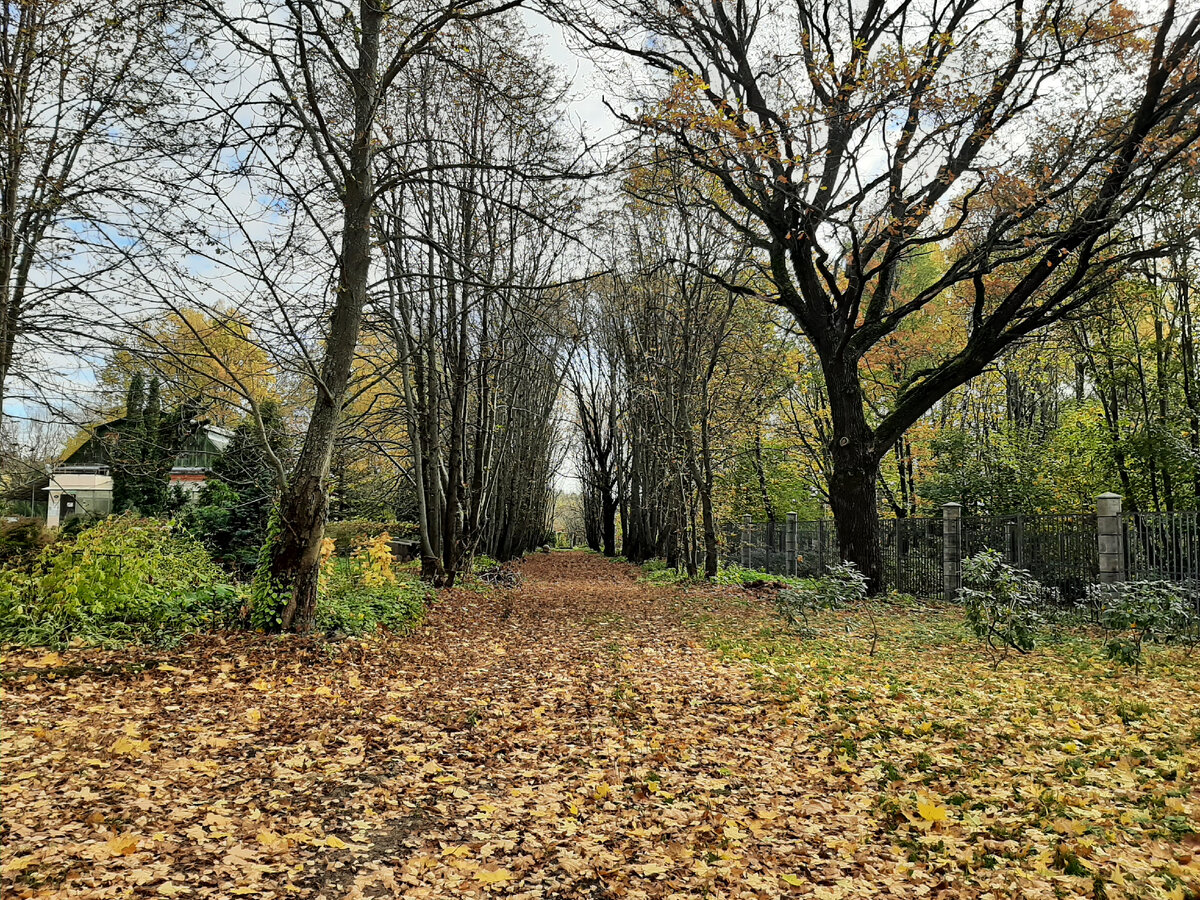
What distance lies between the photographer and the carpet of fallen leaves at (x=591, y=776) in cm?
308

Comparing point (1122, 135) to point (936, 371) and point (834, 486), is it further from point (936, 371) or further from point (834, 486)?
point (834, 486)

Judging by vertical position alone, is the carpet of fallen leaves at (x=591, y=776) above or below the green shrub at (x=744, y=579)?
above

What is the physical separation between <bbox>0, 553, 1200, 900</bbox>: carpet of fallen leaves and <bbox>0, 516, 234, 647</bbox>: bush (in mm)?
423

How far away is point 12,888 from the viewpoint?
2.62 m

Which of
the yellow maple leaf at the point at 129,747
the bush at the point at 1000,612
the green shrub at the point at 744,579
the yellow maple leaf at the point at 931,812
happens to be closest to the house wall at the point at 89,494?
the green shrub at the point at 744,579

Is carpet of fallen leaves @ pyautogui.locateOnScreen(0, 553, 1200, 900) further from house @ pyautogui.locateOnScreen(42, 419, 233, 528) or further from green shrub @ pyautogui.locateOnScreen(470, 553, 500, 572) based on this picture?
green shrub @ pyautogui.locateOnScreen(470, 553, 500, 572)

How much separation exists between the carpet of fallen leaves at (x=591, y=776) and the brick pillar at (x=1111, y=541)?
14.5 ft

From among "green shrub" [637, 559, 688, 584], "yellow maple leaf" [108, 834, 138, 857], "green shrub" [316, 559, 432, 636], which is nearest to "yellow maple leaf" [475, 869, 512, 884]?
"yellow maple leaf" [108, 834, 138, 857]

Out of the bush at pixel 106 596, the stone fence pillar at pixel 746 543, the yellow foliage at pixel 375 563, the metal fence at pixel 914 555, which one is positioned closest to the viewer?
the bush at pixel 106 596

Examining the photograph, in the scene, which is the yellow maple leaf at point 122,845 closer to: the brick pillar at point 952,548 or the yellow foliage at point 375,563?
the yellow foliage at point 375,563

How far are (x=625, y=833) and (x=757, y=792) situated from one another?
98cm

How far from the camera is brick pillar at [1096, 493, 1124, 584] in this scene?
10.8m

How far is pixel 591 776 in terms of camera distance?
4.41 metres

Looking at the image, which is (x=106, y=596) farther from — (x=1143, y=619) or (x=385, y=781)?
(x=1143, y=619)
